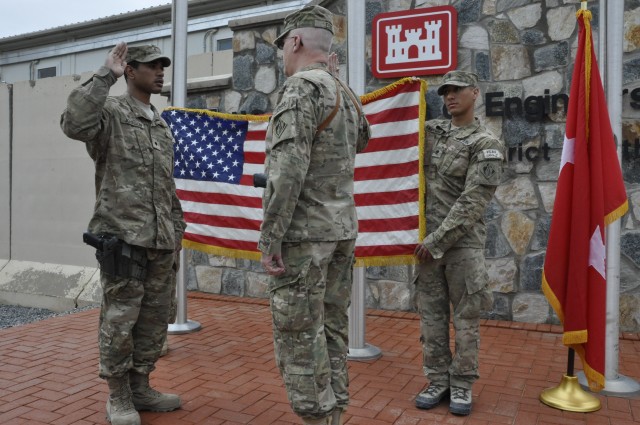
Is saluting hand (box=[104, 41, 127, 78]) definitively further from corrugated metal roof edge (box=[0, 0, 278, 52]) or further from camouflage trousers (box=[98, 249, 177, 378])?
corrugated metal roof edge (box=[0, 0, 278, 52])

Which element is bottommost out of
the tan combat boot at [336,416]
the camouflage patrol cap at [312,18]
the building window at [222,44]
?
the tan combat boot at [336,416]

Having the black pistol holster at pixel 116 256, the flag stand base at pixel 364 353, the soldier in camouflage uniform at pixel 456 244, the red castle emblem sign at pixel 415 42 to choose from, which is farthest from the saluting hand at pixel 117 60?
the red castle emblem sign at pixel 415 42

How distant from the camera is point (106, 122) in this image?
2.79 metres

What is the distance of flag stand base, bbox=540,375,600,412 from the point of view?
10.1 ft

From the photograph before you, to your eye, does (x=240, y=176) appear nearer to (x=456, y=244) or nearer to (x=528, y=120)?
(x=456, y=244)

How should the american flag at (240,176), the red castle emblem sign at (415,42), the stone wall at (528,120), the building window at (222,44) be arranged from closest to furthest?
the american flag at (240,176) → the stone wall at (528,120) → the red castle emblem sign at (415,42) → the building window at (222,44)

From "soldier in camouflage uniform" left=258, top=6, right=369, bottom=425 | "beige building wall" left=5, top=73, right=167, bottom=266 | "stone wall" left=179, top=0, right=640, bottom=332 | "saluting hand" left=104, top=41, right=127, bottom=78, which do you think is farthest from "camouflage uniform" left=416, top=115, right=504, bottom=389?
"beige building wall" left=5, top=73, right=167, bottom=266

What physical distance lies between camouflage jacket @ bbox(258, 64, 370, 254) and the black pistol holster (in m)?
0.91

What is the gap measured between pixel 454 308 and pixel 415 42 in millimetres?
2959

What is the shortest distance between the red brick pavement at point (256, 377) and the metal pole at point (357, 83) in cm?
14

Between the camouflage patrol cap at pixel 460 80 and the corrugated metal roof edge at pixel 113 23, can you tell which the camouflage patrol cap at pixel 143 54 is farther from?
the corrugated metal roof edge at pixel 113 23

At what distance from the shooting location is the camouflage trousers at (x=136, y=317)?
110 inches

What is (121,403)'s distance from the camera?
2.88 m

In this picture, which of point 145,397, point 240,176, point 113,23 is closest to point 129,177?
point 145,397
